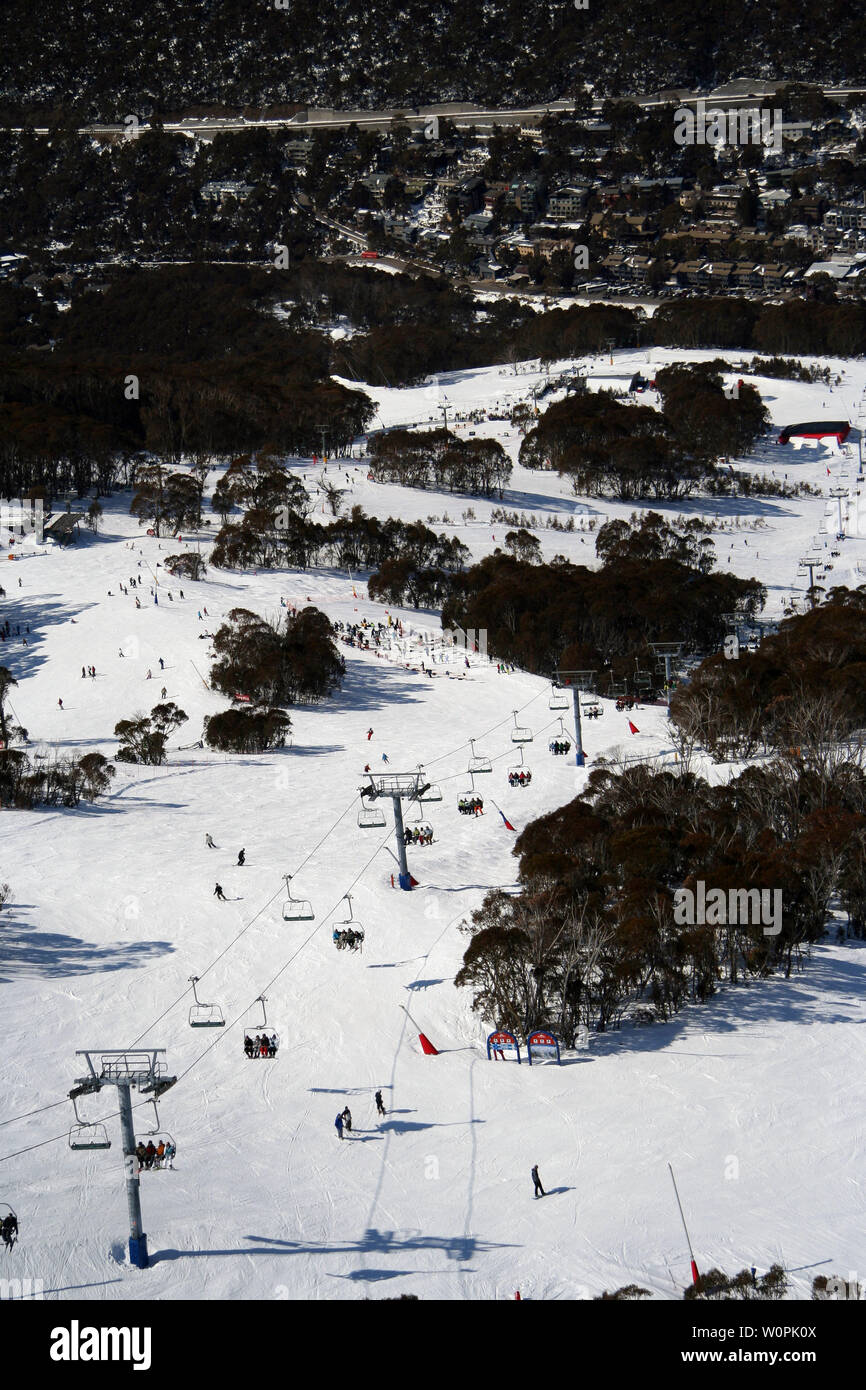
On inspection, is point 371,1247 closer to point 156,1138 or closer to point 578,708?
point 156,1138

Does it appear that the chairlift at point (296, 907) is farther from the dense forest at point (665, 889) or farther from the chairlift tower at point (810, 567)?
the chairlift tower at point (810, 567)

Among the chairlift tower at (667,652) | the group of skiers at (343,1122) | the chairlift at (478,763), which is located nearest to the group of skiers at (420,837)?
the chairlift at (478,763)

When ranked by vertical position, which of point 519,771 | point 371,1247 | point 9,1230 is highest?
point 519,771

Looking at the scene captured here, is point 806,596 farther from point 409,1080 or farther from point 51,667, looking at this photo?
point 409,1080

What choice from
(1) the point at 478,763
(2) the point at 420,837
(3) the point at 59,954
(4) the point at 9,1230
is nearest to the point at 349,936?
(3) the point at 59,954
